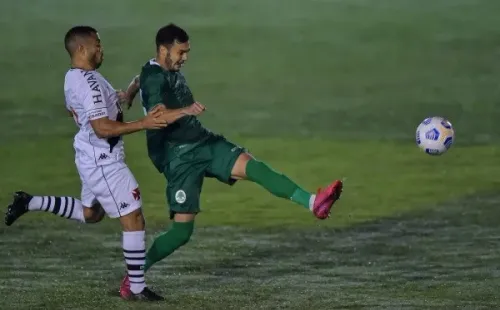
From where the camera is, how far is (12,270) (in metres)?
7.30

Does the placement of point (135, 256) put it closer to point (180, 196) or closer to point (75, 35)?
point (180, 196)

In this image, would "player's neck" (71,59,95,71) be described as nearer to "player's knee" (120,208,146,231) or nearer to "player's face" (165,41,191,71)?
"player's face" (165,41,191,71)

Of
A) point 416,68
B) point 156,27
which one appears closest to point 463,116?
point 416,68

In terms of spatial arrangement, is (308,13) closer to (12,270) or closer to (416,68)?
(416,68)

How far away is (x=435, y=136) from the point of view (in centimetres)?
774

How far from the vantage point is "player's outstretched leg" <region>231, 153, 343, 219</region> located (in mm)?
6328

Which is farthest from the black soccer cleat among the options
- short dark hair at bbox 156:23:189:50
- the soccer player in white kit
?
short dark hair at bbox 156:23:189:50

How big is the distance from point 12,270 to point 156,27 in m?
7.92

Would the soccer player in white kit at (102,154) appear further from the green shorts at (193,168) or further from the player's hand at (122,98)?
the green shorts at (193,168)

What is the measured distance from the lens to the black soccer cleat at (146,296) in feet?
21.0

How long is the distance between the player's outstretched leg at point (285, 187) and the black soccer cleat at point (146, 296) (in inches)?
31.3

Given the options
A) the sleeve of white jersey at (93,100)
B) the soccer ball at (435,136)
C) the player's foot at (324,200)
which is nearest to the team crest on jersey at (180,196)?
the sleeve of white jersey at (93,100)

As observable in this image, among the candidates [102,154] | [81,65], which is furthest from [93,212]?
[81,65]

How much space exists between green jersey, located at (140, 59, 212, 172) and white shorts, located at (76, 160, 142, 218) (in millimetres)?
331
